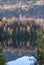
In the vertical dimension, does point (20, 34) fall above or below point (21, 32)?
below

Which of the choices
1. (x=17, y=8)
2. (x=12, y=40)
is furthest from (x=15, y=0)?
(x=12, y=40)

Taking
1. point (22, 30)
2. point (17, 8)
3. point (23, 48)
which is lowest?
point (23, 48)

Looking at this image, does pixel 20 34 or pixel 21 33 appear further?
pixel 21 33

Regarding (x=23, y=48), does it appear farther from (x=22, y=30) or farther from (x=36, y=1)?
(x=36, y=1)

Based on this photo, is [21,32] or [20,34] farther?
[21,32]

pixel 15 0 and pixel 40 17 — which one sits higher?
pixel 15 0

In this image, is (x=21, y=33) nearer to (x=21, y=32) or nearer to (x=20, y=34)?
(x=21, y=32)

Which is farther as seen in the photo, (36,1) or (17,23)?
(36,1)

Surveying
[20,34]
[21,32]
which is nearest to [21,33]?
[21,32]
